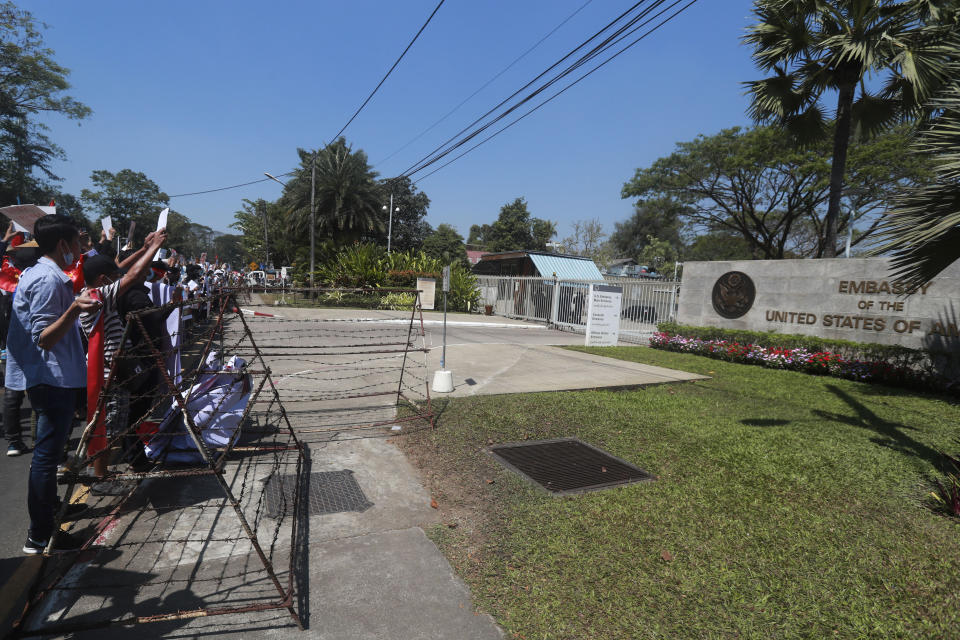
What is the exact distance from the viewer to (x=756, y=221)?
2572cm

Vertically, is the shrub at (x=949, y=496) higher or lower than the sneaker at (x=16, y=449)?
higher

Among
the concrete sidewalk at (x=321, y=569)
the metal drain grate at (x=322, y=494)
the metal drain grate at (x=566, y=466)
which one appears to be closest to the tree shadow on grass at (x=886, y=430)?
the metal drain grate at (x=566, y=466)

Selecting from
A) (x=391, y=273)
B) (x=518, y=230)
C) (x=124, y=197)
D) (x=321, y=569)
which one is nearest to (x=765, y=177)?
(x=391, y=273)

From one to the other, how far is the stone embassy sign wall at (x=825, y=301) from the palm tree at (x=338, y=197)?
21.2 m

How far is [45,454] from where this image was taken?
294 cm

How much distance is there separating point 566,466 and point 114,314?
13.9ft

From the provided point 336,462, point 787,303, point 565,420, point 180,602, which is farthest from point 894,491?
point 787,303

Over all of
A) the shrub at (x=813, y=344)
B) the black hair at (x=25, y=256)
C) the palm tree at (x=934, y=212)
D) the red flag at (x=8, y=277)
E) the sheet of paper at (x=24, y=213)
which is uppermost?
the palm tree at (x=934, y=212)

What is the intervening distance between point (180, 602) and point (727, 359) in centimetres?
1176

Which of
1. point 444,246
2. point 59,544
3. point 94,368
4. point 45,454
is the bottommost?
point 59,544

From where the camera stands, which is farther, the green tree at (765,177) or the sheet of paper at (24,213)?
the green tree at (765,177)

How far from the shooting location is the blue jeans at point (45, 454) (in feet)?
9.53

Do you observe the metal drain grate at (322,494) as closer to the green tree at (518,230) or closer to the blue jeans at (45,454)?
the blue jeans at (45,454)

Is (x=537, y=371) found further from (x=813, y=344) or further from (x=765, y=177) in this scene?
(x=765, y=177)
